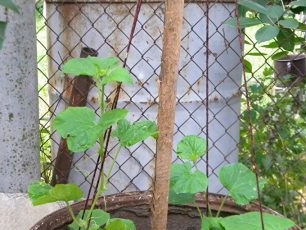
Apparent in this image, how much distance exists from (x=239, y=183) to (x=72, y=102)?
889 mm

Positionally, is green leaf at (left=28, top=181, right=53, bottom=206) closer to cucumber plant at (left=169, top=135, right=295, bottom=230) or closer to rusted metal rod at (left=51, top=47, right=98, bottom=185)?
cucumber plant at (left=169, top=135, right=295, bottom=230)

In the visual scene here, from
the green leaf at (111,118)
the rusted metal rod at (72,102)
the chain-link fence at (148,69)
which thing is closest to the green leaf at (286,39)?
the chain-link fence at (148,69)

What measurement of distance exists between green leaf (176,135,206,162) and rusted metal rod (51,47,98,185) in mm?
697

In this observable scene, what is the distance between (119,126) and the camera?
1.07 meters

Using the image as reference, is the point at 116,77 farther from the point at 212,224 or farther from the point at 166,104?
the point at 212,224

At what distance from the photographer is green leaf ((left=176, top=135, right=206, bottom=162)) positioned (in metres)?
1.14

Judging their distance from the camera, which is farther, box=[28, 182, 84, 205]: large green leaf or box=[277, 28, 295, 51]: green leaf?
box=[277, 28, 295, 51]: green leaf

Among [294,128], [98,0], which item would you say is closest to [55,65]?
[98,0]

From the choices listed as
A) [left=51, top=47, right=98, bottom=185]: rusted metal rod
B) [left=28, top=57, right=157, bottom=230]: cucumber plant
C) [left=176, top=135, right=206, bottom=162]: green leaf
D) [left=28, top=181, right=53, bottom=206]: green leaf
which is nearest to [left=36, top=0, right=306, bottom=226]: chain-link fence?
[left=51, top=47, right=98, bottom=185]: rusted metal rod

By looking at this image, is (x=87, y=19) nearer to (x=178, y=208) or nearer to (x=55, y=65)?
(x=55, y=65)

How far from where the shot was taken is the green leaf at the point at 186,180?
106cm

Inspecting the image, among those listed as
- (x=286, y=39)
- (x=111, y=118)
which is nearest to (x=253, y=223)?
(x=111, y=118)

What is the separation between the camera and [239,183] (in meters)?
1.13

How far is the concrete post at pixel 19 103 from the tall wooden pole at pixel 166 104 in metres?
0.75
